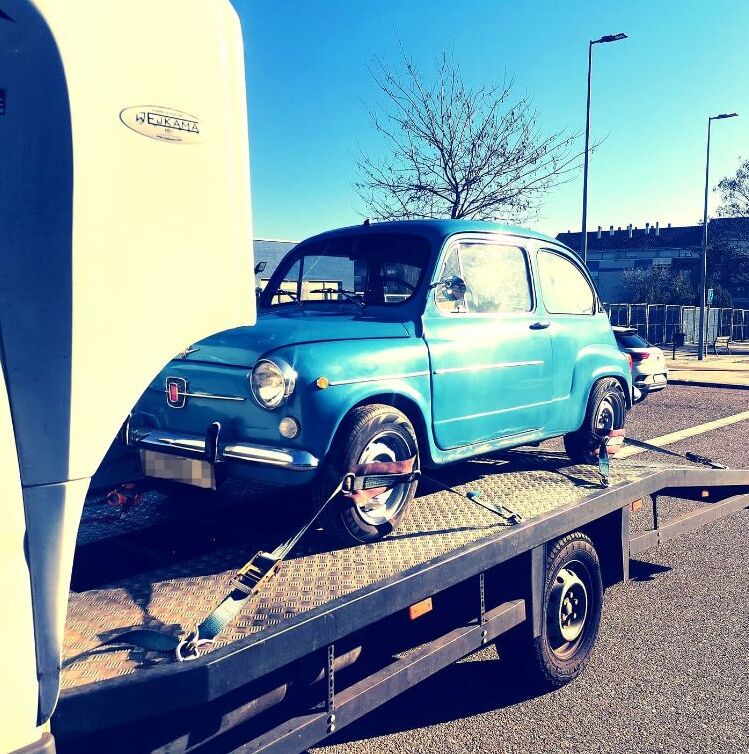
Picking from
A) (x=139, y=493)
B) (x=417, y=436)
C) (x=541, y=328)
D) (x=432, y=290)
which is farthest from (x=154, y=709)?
(x=541, y=328)

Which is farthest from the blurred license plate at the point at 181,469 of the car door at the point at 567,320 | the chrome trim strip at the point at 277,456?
the car door at the point at 567,320

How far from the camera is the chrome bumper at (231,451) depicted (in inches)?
125

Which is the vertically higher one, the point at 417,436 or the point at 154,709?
the point at 417,436

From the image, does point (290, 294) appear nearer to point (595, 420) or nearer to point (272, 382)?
point (272, 382)

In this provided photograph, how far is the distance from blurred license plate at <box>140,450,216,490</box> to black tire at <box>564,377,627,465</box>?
2562 mm

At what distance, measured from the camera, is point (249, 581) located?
8.16 feet

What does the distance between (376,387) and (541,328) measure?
4.93ft

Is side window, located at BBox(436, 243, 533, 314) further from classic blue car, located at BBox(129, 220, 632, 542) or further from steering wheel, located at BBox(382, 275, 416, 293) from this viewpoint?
steering wheel, located at BBox(382, 275, 416, 293)

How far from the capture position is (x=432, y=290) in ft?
13.3

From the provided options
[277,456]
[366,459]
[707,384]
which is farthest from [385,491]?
[707,384]

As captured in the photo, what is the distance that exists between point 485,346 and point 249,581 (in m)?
2.07

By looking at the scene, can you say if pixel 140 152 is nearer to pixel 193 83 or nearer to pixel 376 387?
pixel 193 83

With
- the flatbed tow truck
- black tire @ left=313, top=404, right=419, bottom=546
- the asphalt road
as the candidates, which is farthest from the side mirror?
the asphalt road

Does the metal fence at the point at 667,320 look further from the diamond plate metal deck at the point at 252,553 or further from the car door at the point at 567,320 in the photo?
the diamond plate metal deck at the point at 252,553
